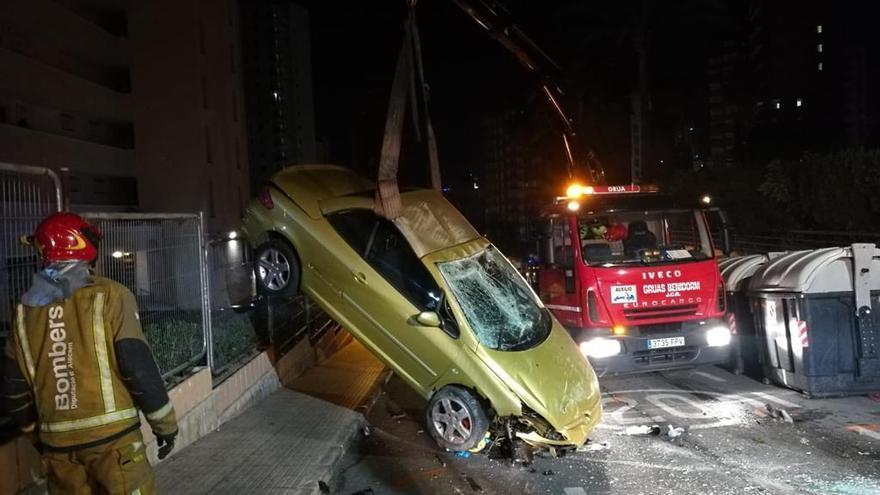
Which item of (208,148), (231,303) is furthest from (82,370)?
(208,148)

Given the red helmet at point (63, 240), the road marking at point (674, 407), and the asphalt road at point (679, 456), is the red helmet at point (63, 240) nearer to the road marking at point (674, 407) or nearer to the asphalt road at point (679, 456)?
the asphalt road at point (679, 456)

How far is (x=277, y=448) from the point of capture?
6.27 m

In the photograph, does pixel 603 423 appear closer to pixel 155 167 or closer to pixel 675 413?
pixel 675 413

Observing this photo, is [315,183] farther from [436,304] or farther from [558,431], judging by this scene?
[558,431]

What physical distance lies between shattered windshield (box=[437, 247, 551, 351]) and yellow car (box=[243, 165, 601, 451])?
1 cm

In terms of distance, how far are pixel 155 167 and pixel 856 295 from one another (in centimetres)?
3197

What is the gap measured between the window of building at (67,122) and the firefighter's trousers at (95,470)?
31.9m

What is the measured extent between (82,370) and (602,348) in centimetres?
633

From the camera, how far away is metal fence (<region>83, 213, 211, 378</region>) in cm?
588

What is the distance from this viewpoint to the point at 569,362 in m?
6.49

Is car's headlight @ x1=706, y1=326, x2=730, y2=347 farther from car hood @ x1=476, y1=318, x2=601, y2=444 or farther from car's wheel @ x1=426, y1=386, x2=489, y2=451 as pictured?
car's wheel @ x1=426, y1=386, x2=489, y2=451

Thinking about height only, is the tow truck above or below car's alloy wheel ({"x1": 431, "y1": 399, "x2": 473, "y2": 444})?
above

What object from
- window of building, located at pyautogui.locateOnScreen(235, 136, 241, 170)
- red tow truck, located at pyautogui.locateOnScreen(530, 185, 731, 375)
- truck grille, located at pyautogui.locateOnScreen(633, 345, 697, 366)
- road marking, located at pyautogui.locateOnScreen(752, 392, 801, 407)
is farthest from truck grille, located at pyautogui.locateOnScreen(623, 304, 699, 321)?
window of building, located at pyautogui.locateOnScreen(235, 136, 241, 170)

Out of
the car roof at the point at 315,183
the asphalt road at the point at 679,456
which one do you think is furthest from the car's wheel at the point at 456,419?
the car roof at the point at 315,183
